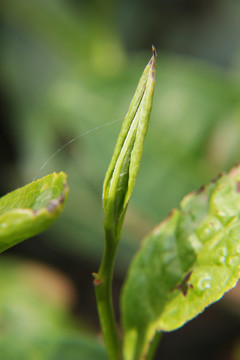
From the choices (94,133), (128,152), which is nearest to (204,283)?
(128,152)

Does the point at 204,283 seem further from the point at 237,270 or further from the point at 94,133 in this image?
the point at 94,133

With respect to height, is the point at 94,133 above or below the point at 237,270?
below

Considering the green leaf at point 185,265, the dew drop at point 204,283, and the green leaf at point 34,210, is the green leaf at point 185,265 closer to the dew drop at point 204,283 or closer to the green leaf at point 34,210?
the dew drop at point 204,283

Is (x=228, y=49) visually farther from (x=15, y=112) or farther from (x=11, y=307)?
(x=11, y=307)

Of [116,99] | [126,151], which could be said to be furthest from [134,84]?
[126,151]

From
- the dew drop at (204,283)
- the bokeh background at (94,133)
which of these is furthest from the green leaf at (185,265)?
the bokeh background at (94,133)

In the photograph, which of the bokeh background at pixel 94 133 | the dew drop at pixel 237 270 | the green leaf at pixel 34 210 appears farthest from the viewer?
the bokeh background at pixel 94 133
